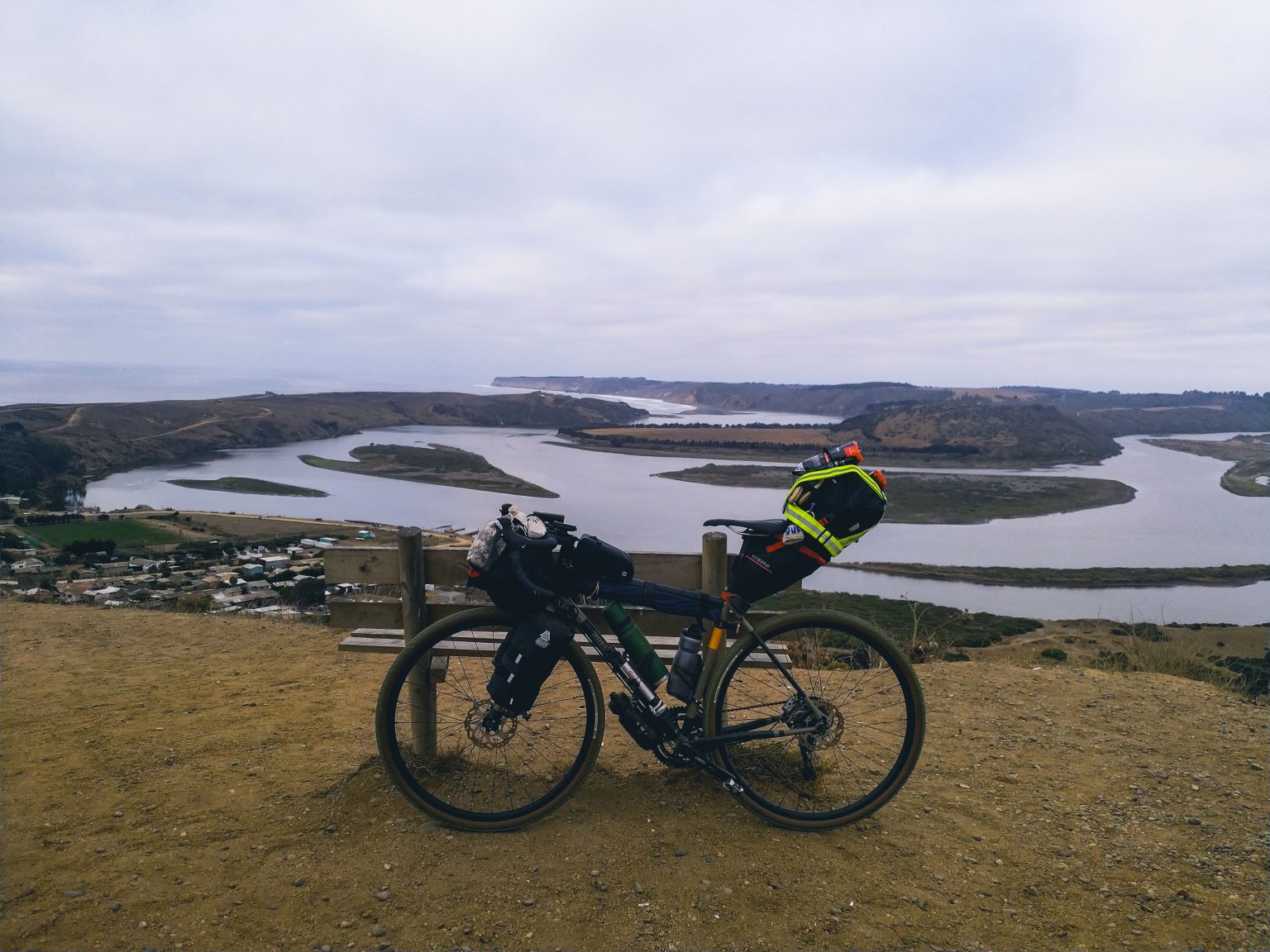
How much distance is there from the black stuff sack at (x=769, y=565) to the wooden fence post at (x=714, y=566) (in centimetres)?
27

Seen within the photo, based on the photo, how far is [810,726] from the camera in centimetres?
320

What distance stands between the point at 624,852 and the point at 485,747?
28.8 inches

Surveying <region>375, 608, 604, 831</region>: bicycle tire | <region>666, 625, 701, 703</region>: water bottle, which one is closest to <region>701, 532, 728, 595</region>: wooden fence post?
<region>666, 625, 701, 703</region>: water bottle

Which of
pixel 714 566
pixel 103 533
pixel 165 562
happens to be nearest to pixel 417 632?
pixel 714 566

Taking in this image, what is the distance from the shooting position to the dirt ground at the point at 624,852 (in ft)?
8.38

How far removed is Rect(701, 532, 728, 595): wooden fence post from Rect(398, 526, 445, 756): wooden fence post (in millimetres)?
1366

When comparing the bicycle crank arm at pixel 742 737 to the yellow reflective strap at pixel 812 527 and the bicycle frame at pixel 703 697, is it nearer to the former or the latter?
the bicycle frame at pixel 703 697

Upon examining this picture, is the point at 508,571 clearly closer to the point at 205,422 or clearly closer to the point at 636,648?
the point at 636,648

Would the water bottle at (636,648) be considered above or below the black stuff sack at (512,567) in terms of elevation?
below

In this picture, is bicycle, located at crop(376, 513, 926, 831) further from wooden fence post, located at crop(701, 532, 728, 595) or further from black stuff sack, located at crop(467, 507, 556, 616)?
wooden fence post, located at crop(701, 532, 728, 595)

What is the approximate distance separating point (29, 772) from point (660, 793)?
336 cm

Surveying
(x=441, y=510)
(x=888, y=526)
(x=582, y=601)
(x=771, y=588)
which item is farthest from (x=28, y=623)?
(x=888, y=526)

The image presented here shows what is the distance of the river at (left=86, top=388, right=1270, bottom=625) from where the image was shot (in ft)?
92.2

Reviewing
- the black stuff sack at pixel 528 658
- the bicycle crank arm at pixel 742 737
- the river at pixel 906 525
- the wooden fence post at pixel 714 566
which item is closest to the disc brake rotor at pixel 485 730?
the black stuff sack at pixel 528 658
